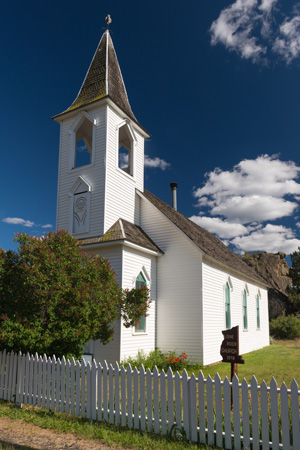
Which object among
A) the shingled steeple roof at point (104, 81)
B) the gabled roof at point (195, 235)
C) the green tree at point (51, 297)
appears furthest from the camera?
the shingled steeple roof at point (104, 81)

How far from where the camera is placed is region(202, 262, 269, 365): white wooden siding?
15.0 metres

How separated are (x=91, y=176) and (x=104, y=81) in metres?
5.11

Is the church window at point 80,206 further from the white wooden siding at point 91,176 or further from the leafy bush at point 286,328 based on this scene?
the leafy bush at point 286,328

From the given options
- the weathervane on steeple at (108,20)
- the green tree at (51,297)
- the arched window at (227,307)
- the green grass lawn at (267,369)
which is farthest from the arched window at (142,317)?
the weathervane on steeple at (108,20)

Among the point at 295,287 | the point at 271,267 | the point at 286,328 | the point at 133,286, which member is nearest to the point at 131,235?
the point at 133,286

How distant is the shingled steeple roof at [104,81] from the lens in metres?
16.8

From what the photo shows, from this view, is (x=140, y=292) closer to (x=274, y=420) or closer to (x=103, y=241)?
(x=103, y=241)

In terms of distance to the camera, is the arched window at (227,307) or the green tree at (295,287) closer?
the arched window at (227,307)

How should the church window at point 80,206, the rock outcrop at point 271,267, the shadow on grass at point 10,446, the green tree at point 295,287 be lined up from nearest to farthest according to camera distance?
the shadow on grass at point 10,446
the church window at point 80,206
the green tree at point 295,287
the rock outcrop at point 271,267

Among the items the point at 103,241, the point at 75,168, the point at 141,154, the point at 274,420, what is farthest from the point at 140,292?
the point at 141,154

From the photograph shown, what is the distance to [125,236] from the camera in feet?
44.9

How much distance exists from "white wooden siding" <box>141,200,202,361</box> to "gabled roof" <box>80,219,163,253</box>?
73cm

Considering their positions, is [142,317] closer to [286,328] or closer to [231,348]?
[231,348]

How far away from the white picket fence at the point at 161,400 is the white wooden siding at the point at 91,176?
7128 millimetres
